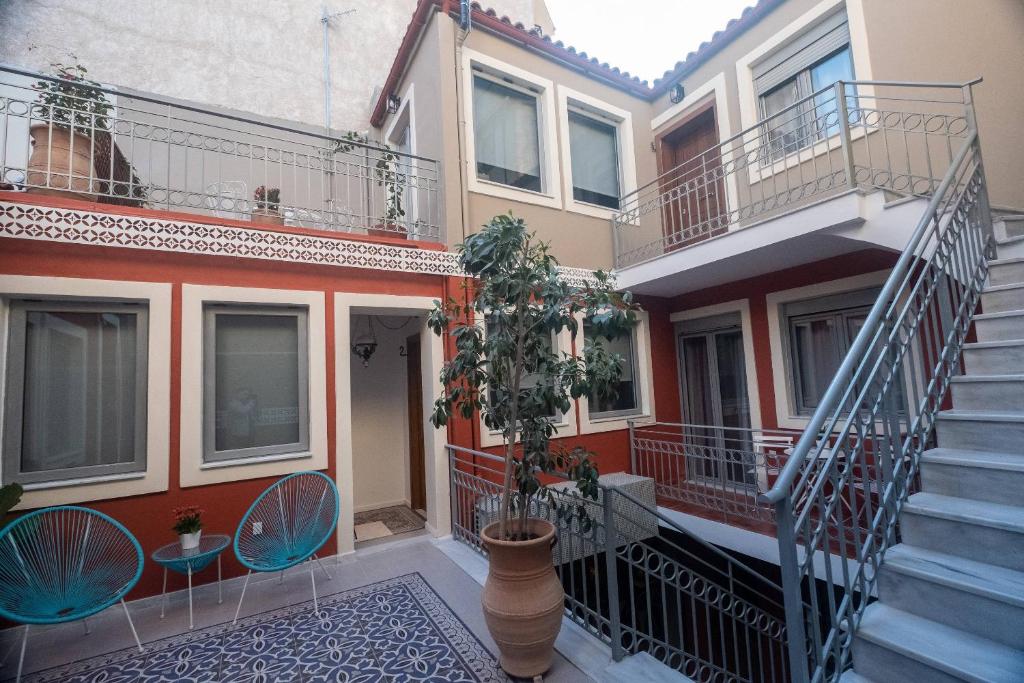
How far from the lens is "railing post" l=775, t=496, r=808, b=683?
1719mm

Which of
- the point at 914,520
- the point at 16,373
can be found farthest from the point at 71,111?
the point at 914,520

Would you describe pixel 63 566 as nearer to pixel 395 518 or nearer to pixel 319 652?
pixel 319 652

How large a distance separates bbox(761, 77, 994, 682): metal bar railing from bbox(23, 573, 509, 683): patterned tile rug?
166 cm

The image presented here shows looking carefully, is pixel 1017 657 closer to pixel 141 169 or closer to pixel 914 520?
pixel 914 520

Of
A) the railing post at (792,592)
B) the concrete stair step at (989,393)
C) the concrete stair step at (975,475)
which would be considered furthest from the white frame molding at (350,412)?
the concrete stair step at (989,393)

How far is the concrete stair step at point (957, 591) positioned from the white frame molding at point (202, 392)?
13.1ft

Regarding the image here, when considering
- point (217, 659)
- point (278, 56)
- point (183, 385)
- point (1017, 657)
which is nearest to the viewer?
point (1017, 657)

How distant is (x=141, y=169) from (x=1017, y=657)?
25.7ft

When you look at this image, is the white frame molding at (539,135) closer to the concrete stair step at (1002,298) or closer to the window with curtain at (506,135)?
the window with curtain at (506,135)

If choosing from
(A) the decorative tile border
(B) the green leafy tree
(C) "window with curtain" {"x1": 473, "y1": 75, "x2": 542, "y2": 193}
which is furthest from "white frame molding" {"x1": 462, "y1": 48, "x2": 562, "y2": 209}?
(B) the green leafy tree

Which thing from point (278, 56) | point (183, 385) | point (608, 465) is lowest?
point (608, 465)

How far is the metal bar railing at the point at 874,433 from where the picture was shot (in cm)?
176

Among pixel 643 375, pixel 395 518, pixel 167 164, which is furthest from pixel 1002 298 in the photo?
pixel 167 164

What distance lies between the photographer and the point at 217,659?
280cm
